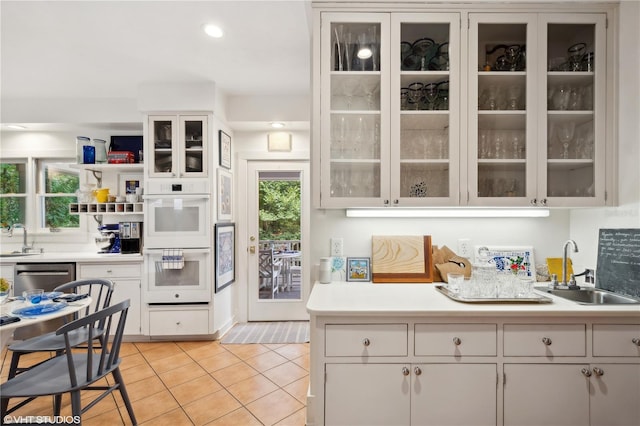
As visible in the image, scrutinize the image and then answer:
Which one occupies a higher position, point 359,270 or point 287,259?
point 359,270

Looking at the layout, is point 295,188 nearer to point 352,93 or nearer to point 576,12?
point 352,93

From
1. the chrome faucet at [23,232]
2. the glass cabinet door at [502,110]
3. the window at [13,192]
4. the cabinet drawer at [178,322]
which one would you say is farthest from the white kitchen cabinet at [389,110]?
the window at [13,192]

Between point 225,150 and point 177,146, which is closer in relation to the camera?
point 177,146

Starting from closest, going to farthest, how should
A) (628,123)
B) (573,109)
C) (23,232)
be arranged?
1. (628,123)
2. (573,109)
3. (23,232)

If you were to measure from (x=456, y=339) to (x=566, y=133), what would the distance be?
148cm

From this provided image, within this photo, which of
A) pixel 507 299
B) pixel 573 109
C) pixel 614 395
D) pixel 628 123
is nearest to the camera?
pixel 614 395

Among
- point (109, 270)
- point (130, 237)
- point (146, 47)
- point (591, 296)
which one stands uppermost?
point (146, 47)

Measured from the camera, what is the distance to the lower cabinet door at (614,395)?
1.59 m

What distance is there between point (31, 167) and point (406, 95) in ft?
14.9

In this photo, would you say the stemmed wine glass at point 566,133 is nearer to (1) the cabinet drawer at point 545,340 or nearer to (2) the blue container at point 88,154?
(1) the cabinet drawer at point 545,340

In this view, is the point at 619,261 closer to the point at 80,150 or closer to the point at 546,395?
the point at 546,395

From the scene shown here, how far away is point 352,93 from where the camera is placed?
1990 mm

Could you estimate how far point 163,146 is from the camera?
321 cm

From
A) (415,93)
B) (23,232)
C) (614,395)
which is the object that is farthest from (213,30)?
(23,232)
